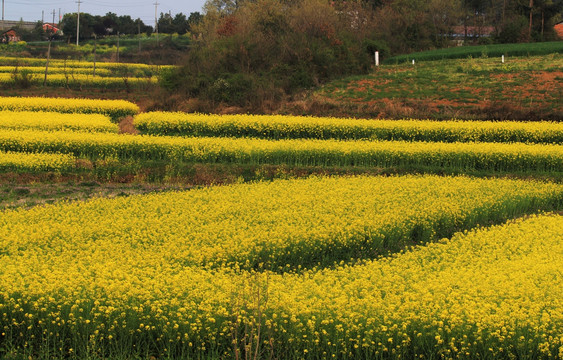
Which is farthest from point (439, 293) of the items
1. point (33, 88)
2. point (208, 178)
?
point (33, 88)

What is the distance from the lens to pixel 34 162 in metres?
21.0

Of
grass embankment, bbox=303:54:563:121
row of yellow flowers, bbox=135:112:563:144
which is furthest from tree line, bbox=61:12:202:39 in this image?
row of yellow flowers, bbox=135:112:563:144

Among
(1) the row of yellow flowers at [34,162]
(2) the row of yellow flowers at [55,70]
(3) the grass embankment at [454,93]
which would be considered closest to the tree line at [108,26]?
(2) the row of yellow flowers at [55,70]

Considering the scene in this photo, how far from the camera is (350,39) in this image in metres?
45.1

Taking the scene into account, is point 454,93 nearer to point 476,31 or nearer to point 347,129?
point 347,129

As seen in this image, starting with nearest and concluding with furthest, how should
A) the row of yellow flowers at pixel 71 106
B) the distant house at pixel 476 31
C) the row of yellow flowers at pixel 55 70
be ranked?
1. the row of yellow flowers at pixel 71 106
2. the row of yellow flowers at pixel 55 70
3. the distant house at pixel 476 31

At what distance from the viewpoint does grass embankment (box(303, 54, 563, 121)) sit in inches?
1275

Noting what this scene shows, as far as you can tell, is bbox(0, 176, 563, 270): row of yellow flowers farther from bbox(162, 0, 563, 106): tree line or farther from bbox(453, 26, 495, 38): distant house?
bbox(453, 26, 495, 38): distant house

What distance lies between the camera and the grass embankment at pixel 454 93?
106ft

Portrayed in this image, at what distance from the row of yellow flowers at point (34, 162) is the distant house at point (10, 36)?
81.7 metres

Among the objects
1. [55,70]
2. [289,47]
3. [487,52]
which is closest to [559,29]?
[487,52]

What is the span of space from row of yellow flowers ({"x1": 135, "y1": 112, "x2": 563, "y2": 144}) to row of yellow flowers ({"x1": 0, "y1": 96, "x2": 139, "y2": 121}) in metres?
5.52

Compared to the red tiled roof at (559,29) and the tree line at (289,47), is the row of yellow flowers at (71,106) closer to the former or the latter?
the tree line at (289,47)

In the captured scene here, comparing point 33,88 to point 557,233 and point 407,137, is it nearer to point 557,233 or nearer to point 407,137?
point 407,137
